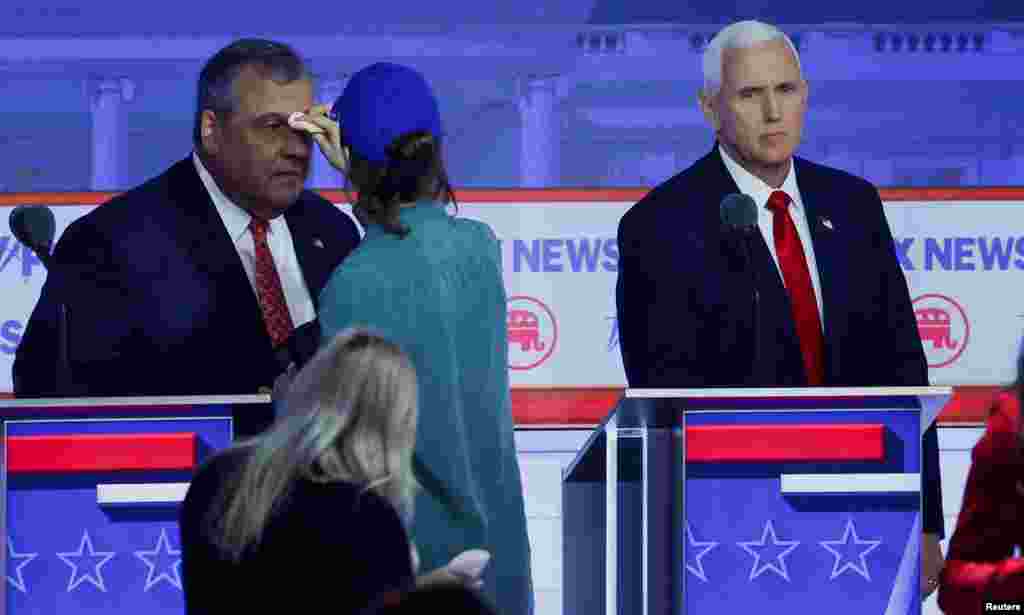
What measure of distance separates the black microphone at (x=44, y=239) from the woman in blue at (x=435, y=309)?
1129mm

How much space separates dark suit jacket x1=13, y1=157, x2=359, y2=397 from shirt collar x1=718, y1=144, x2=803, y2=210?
1.17 metres

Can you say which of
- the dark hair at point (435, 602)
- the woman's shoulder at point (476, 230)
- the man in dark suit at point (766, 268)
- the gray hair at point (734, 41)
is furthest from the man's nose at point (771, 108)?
the dark hair at point (435, 602)

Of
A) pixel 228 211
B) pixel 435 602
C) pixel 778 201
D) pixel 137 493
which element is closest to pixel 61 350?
pixel 137 493

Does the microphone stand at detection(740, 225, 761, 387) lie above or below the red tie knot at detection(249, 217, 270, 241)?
below

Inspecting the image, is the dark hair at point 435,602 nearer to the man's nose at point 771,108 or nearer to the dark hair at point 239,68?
the dark hair at point 239,68

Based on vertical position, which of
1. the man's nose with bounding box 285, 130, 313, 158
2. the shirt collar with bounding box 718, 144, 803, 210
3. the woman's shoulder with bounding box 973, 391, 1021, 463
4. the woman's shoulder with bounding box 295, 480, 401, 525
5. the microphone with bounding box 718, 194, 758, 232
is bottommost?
the woman's shoulder with bounding box 295, 480, 401, 525

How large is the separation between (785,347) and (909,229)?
2.00 m

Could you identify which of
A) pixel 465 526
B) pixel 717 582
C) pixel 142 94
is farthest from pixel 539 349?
pixel 465 526

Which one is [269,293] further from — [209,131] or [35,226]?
[35,226]

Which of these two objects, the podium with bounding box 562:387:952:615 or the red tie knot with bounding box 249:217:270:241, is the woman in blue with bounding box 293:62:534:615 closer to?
the podium with bounding box 562:387:952:615

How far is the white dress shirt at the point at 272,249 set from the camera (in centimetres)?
590

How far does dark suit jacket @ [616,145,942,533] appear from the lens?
5883 mm

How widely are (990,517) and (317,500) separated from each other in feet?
3.63

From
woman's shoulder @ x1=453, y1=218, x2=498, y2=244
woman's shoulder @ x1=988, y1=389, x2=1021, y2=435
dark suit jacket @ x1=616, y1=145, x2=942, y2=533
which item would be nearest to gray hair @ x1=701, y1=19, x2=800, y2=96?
dark suit jacket @ x1=616, y1=145, x2=942, y2=533
